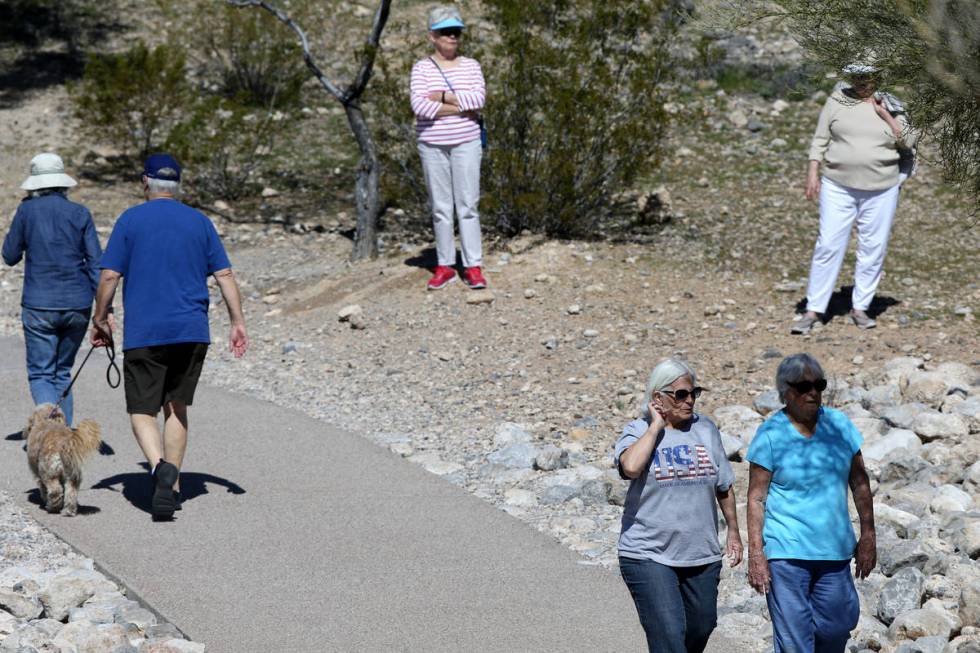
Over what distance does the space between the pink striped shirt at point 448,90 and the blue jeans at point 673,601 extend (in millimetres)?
6753

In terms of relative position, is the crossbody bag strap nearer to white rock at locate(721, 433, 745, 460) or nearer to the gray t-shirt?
white rock at locate(721, 433, 745, 460)

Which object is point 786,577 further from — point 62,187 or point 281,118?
point 281,118

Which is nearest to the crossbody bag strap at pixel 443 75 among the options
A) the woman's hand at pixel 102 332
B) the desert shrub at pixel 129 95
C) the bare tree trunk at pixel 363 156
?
the bare tree trunk at pixel 363 156

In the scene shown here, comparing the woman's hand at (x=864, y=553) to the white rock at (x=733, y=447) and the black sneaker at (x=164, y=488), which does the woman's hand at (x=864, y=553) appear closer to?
the white rock at (x=733, y=447)

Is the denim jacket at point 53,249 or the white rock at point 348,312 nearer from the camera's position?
the denim jacket at point 53,249

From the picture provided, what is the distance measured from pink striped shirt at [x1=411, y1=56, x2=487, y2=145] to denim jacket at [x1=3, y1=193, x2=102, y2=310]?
3.79m

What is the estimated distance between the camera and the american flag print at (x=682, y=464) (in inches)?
187

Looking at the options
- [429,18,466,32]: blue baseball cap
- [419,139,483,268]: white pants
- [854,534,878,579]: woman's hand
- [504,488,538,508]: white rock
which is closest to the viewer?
[854,534,878,579]: woman's hand

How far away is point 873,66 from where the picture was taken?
18.6ft

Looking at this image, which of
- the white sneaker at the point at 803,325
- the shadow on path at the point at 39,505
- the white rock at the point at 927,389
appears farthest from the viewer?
the white sneaker at the point at 803,325

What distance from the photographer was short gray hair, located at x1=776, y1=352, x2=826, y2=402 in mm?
4840

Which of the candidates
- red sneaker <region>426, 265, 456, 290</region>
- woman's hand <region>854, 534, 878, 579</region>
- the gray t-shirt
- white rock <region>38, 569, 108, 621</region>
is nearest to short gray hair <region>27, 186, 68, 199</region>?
white rock <region>38, 569, 108, 621</region>

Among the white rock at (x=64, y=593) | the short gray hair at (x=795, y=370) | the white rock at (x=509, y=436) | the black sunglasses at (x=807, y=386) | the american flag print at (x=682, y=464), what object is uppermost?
the short gray hair at (x=795, y=370)

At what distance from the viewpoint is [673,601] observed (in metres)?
4.75
